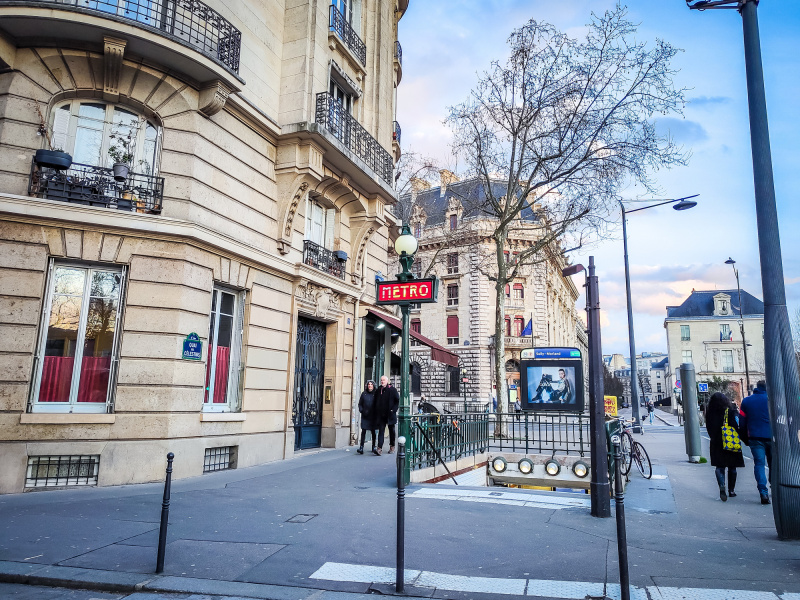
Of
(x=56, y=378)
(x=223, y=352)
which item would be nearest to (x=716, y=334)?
(x=223, y=352)

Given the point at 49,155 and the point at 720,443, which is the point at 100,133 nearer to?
the point at 49,155

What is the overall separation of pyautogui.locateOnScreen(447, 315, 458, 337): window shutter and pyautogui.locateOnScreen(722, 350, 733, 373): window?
53.6m

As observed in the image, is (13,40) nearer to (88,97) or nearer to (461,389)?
(88,97)

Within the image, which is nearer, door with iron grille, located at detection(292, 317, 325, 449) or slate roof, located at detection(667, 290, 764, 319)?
door with iron grille, located at detection(292, 317, 325, 449)

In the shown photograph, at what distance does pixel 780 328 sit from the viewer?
6.47 metres

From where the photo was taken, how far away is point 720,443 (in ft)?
31.3

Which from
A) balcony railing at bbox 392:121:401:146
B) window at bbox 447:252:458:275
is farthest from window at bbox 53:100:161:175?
window at bbox 447:252:458:275

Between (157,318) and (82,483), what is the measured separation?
116 inches

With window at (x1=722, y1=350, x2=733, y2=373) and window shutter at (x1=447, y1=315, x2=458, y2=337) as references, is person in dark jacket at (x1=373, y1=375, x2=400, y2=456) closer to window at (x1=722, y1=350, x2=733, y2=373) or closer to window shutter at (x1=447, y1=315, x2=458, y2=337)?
window shutter at (x1=447, y1=315, x2=458, y2=337)

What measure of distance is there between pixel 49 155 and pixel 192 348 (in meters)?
4.07

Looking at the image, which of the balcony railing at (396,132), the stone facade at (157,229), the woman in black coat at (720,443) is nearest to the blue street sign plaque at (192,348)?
the stone facade at (157,229)

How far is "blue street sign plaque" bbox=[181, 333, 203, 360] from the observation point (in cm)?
1027

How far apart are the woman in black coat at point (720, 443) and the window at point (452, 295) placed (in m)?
39.4

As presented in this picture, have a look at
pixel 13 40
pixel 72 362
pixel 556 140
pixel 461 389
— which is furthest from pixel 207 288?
pixel 461 389
